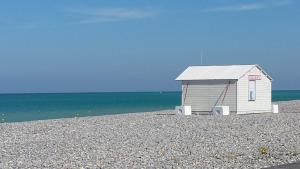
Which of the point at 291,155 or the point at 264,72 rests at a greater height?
the point at 264,72

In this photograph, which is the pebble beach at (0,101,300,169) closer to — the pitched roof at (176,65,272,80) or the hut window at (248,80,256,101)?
the pitched roof at (176,65,272,80)

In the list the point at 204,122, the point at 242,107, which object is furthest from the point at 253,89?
the point at 204,122

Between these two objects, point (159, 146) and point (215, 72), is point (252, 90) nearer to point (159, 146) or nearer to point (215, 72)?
point (215, 72)

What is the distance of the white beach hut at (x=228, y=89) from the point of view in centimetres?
3459

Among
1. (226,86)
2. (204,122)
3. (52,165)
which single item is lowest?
(52,165)

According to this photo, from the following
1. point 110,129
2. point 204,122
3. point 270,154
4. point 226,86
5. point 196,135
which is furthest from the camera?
point 226,86

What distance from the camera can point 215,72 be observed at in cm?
3600

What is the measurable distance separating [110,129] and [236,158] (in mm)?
11518

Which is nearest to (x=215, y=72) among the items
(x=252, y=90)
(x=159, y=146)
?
(x=252, y=90)

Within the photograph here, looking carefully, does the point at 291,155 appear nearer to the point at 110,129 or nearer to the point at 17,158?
the point at 17,158

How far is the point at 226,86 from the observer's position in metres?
34.6

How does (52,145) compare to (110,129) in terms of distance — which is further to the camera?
(110,129)

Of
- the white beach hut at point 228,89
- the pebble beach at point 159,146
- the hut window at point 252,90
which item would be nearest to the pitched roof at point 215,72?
the white beach hut at point 228,89

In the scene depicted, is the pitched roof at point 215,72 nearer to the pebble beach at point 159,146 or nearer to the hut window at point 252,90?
the hut window at point 252,90
